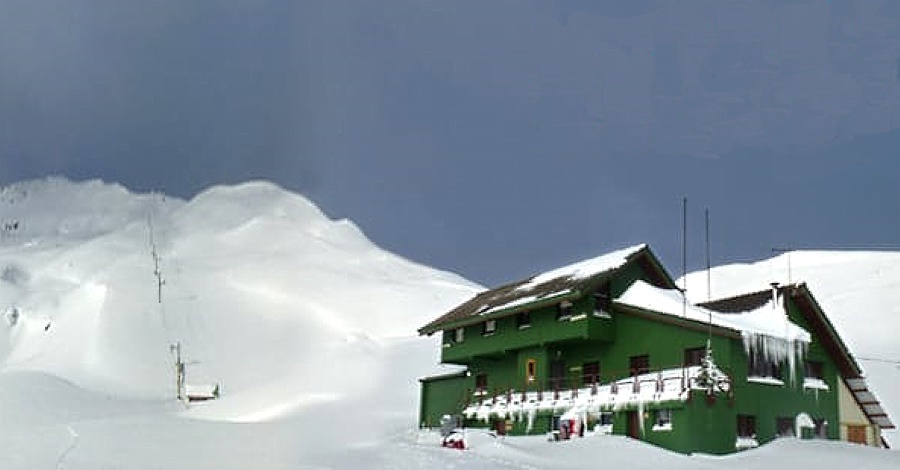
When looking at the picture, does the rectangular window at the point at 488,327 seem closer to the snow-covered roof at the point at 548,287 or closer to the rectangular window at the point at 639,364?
the snow-covered roof at the point at 548,287

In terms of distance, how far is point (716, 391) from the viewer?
129 feet

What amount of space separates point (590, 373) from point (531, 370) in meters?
3.58

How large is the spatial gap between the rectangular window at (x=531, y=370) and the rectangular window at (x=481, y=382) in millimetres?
5342

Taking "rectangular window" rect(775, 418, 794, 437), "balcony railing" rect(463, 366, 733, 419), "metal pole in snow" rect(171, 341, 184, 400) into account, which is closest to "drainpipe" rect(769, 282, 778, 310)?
"rectangular window" rect(775, 418, 794, 437)

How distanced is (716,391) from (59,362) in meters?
78.2

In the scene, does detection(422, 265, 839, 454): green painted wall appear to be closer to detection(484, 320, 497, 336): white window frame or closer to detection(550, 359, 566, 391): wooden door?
detection(550, 359, 566, 391): wooden door

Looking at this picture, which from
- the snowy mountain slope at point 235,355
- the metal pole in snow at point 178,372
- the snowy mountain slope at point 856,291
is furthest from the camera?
the metal pole in snow at point 178,372

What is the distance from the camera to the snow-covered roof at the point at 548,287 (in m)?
46.6

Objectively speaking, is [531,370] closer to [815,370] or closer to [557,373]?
[557,373]

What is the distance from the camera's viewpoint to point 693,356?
41.7 metres

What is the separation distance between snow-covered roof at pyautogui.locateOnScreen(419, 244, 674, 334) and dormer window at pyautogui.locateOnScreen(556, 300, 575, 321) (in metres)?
0.72

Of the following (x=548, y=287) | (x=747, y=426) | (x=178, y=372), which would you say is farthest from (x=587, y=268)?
(x=178, y=372)

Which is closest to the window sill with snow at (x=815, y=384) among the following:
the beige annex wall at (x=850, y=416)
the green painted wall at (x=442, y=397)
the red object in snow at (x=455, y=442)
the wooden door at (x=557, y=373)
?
the beige annex wall at (x=850, y=416)

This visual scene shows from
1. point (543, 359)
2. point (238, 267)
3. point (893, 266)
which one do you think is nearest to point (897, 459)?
point (543, 359)
